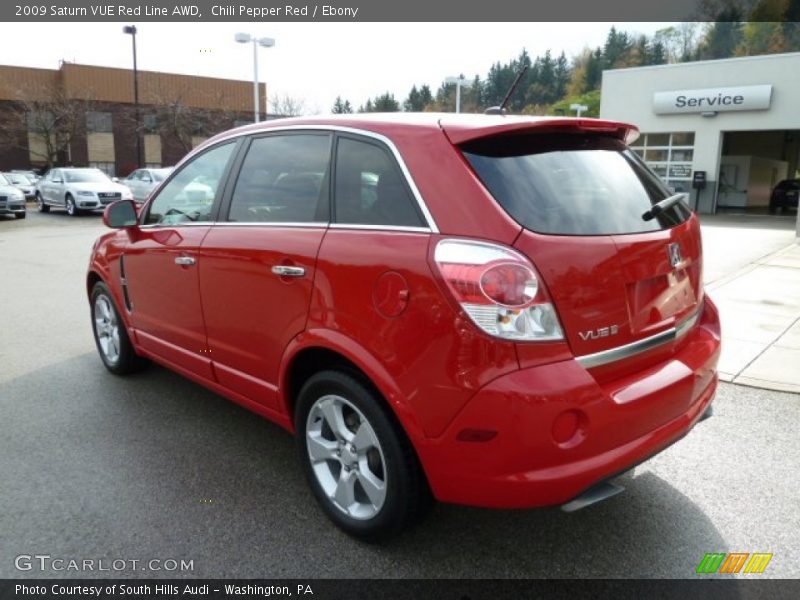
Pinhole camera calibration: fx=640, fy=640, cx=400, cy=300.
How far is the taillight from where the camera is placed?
2246 mm

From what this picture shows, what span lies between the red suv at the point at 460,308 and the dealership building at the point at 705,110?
2190cm

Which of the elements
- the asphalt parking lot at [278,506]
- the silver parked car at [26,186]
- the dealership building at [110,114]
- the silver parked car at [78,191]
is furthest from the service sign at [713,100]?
the dealership building at [110,114]

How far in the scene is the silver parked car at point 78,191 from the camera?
21.7 meters

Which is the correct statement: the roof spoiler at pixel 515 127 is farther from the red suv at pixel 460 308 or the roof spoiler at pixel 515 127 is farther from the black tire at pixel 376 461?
the black tire at pixel 376 461

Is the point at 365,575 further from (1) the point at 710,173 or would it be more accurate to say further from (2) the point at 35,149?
(2) the point at 35,149

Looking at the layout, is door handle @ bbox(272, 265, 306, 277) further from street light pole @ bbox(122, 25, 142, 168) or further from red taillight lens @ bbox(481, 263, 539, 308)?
street light pole @ bbox(122, 25, 142, 168)

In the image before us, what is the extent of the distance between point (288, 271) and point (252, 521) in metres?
1.19

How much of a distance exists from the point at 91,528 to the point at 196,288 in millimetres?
1347

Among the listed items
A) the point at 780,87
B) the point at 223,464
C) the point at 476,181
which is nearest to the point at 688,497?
the point at 476,181

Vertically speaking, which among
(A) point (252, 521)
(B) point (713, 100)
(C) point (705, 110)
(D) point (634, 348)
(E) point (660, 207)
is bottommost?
(A) point (252, 521)

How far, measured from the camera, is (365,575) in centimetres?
262

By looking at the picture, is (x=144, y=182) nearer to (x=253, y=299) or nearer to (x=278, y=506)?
(x=253, y=299)

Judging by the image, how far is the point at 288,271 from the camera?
2939 millimetres

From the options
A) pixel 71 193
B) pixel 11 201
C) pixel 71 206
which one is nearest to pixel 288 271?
pixel 11 201
